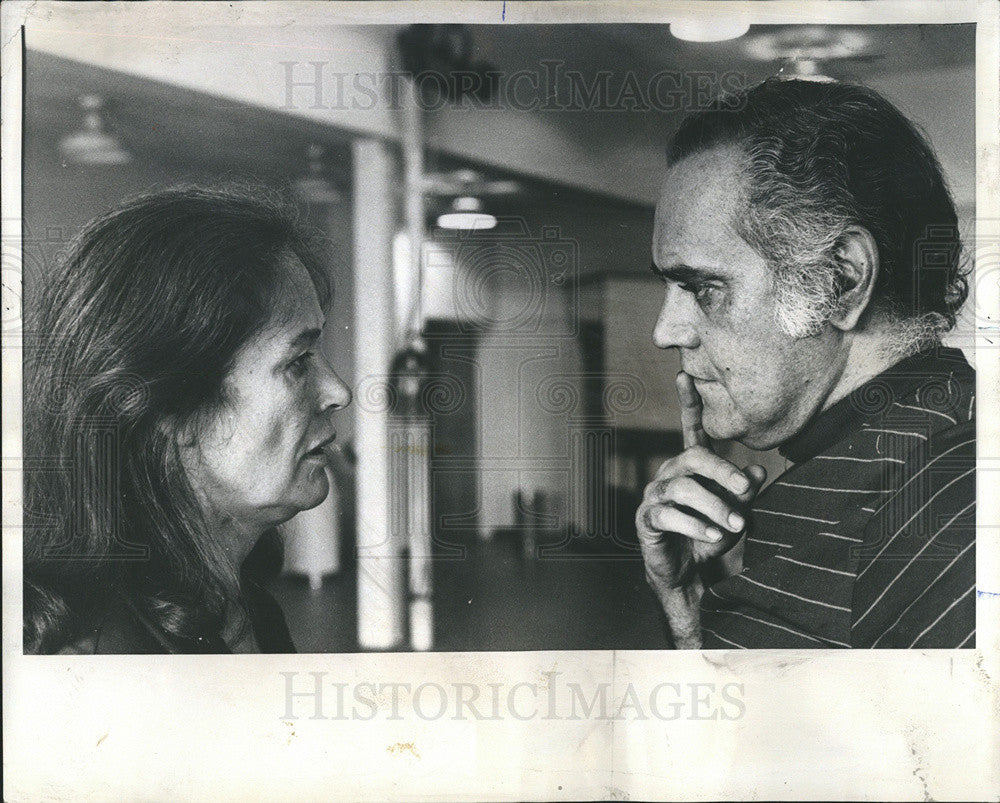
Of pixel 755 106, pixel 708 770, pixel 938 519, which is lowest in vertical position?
pixel 708 770

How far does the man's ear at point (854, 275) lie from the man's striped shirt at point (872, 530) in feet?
0.45

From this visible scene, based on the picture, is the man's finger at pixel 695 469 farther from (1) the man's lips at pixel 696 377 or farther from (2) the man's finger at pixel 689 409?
(1) the man's lips at pixel 696 377

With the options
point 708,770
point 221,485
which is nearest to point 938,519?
point 708,770

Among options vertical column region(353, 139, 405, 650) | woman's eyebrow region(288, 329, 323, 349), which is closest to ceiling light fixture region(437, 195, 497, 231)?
vertical column region(353, 139, 405, 650)

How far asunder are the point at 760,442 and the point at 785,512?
0.14 metres

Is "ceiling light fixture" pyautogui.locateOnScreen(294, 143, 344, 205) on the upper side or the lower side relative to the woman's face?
upper

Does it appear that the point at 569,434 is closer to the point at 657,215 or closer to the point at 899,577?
the point at 657,215

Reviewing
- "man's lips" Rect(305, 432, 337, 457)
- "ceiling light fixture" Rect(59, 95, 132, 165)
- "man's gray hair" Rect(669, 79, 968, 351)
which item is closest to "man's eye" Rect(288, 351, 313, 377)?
"man's lips" Rect(305, 432, 337, 457)

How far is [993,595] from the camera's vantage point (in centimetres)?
154

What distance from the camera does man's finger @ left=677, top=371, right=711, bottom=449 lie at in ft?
4.97

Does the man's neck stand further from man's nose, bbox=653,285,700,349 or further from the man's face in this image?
man's nose, bbox=653,285,700,349

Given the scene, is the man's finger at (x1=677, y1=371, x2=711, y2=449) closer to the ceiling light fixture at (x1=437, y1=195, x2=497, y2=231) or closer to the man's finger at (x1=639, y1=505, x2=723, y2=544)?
the man's finger at (x1=639, y1=505, x2=723, y2=544)

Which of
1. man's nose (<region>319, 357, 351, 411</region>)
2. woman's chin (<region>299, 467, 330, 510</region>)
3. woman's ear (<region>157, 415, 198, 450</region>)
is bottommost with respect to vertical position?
woman's chin (<region>299, 467, 330, 510</region>)

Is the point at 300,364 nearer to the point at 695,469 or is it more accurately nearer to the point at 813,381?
the point at 695,469
